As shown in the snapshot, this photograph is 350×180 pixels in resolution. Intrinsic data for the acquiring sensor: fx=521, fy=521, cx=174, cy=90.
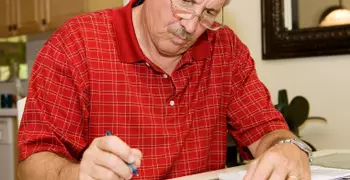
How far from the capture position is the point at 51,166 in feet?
3.49

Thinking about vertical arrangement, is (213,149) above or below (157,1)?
below

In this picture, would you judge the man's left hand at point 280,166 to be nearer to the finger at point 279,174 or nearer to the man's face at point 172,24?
the finger at point 279,174

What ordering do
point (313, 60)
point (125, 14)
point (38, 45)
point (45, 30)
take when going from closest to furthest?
point (125, 14) → point (313, 60) → point (45, 30) → point (38, 45)

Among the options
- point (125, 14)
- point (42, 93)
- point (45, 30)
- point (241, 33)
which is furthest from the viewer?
point (45, 30)

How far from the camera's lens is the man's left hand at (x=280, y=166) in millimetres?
1034

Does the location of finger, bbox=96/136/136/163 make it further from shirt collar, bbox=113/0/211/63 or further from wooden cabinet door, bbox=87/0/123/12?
wooden cabinet door, bbox=87/0/123/12

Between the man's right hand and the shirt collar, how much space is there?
494 millimetres

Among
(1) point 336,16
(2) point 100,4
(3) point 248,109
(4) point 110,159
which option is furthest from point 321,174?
(2) point 100,4

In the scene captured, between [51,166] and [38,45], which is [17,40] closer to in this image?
[38,45]

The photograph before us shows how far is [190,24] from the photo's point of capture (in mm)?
1270

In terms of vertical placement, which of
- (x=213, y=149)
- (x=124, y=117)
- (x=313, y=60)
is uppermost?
(x=313, y=60)

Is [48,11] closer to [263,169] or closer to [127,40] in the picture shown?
[127,40]

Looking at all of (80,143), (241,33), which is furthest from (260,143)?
(241,33)

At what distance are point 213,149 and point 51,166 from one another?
549mm
